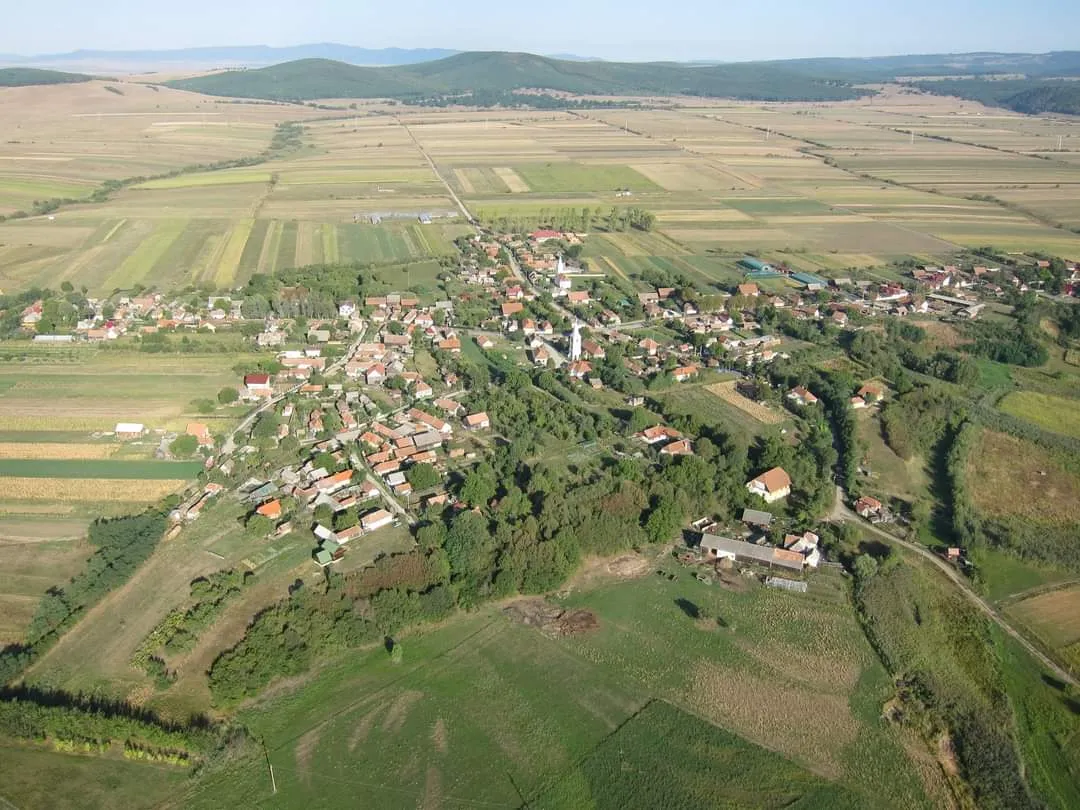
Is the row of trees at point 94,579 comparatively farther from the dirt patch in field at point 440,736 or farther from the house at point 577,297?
the house at point 577,297

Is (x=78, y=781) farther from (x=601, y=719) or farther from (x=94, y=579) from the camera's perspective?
(x=601, y=719)

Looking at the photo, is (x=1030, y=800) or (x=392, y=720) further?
(x=392, y=720)

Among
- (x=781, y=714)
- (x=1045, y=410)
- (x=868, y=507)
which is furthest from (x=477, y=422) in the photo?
(x=1045, y=410)

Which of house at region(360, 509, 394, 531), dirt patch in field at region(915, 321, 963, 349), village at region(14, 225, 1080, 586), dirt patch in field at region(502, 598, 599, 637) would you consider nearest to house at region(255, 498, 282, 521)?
village at region(14, 225, 1080, 586)

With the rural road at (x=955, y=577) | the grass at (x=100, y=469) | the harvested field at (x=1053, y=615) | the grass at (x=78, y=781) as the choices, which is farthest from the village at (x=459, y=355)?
the grass at (x=78, y=781)

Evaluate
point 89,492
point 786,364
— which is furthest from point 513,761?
point 786,364

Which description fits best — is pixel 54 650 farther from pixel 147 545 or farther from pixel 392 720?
pixel 392 720
